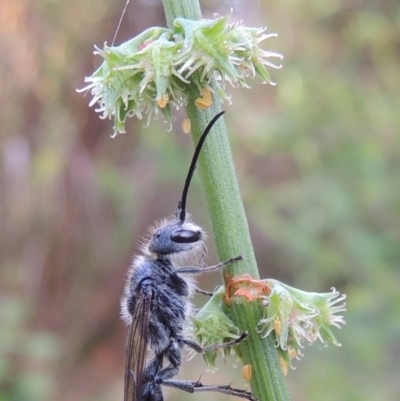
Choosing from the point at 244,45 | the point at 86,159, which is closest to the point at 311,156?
the point at 86,159

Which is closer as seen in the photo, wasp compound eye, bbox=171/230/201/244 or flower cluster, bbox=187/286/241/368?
flower cluster, bbox=187/286/241/368

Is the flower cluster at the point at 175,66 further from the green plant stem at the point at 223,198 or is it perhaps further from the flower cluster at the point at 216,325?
the flower cluster at the point at 216,325

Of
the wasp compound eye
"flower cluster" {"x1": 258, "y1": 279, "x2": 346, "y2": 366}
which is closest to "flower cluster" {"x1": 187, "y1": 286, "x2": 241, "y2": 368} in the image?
"flower cluster" {"x1": 258, "y1": 279, "x2": 346, "y2": 366}

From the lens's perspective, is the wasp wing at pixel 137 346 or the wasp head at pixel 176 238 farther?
the wasp wing at pixel 137 346

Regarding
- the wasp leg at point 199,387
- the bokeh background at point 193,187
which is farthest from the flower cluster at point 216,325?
the bokeh background at point 193,187

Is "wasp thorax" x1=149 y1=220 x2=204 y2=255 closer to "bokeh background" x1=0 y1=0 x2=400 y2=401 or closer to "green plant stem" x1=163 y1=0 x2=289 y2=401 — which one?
"green plant stem" x1=163 y1=0 x2=289 y2=401

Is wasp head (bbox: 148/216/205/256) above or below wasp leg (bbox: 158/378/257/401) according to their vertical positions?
above

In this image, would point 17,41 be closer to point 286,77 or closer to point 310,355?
point 286,77
